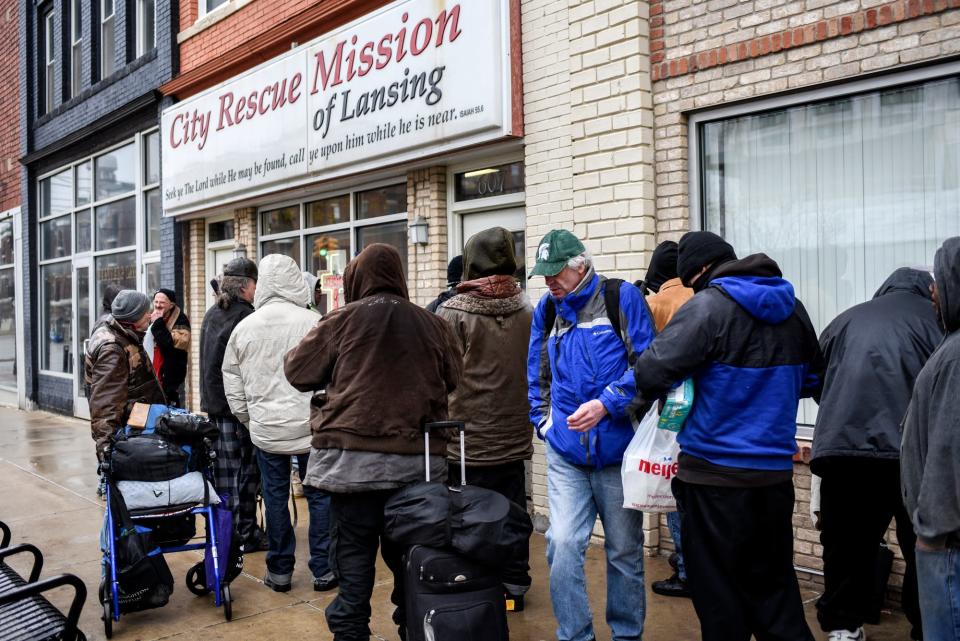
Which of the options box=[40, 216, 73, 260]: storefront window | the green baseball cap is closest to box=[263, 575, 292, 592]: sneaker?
the green baseball cap

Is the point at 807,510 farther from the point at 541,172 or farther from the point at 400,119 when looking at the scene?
the point at 400,119

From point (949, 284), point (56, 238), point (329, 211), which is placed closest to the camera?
point (949, 284)

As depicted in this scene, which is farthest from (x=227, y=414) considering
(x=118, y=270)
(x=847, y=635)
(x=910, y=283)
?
(x=118, y=270)

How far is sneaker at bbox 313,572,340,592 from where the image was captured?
5.40 meters

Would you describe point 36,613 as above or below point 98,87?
below

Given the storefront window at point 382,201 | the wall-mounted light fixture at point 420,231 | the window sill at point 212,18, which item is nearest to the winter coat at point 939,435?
the wall-mounted light fixture at point 420,231

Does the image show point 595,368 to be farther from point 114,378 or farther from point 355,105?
point 355,105

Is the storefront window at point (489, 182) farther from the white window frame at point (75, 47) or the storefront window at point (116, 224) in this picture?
the white window frame at point (75, 47)

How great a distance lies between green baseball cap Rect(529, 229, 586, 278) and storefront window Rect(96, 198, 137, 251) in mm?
10372

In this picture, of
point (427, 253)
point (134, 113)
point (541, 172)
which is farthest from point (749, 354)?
point (134, 113)

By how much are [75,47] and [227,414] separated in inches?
455

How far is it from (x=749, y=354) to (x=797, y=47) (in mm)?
2459

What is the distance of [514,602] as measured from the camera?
16.1 feet

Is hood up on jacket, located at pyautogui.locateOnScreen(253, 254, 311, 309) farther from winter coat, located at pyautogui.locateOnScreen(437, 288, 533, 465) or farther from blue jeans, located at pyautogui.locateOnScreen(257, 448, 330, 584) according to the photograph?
winter coat, located at pyautogui.locateOnScreen(437, 288, 533, 465)
